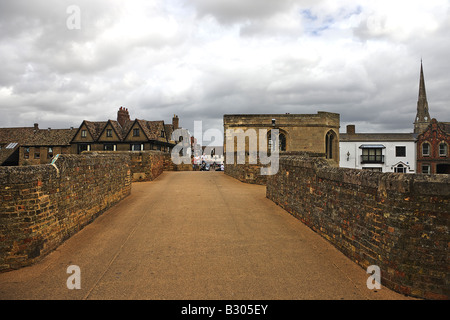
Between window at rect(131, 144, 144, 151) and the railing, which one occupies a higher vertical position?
window at rect(131, 144, 144, 151)

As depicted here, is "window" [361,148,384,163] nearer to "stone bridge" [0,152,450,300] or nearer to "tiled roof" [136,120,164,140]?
"tiled roof" [136,120,164,140]

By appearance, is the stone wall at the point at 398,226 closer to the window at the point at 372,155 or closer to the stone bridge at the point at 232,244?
the stone bridge at the point at 232,244

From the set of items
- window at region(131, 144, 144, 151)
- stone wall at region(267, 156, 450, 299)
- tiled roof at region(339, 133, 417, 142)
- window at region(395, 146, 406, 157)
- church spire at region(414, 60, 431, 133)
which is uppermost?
church spire at region(414, 60, 431, 133)

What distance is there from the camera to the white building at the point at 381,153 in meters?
40.9

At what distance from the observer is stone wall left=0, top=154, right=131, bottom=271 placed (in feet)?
16.3

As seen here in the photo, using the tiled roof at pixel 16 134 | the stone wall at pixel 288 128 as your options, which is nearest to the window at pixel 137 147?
the stone wall at pixel 288 128

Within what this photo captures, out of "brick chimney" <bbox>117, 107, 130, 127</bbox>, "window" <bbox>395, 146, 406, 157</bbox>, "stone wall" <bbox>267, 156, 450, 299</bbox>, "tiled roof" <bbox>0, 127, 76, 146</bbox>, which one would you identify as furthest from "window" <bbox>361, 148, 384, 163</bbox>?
"tiled roof" <bbox>0, 127, 76, 146</bbox>

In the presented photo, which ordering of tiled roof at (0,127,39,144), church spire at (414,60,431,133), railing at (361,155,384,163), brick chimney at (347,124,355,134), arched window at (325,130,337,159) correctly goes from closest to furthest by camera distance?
arched window at (325,130,337,159) < railing at (361,155,384,163) < brick chimney at (347,124,355,134) < tiled roof at (0,127,39,144) < church spire at (414,60,431,133)

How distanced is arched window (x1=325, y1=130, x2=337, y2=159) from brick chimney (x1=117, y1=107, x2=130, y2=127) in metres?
30.4

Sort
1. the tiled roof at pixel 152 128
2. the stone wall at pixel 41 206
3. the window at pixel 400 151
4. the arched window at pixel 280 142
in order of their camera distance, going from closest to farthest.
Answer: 1. the stone wall at pixel 41 206
2. the arched window at pixel 280 142
3. the tiled roof at pixel 152 128
4. the window at pixel 400 151

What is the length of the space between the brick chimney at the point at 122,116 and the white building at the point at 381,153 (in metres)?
34.2

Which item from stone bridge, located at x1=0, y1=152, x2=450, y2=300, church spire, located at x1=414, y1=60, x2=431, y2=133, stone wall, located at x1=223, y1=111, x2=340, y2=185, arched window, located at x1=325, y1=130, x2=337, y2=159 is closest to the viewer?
stone bridge, located at x1=0, y1=152, x2=450, y2=300

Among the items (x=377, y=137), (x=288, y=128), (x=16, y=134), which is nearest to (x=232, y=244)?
(x=288, y=128)

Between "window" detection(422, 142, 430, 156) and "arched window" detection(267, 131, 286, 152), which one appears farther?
"window" detection(422, 142, 430, 156)
